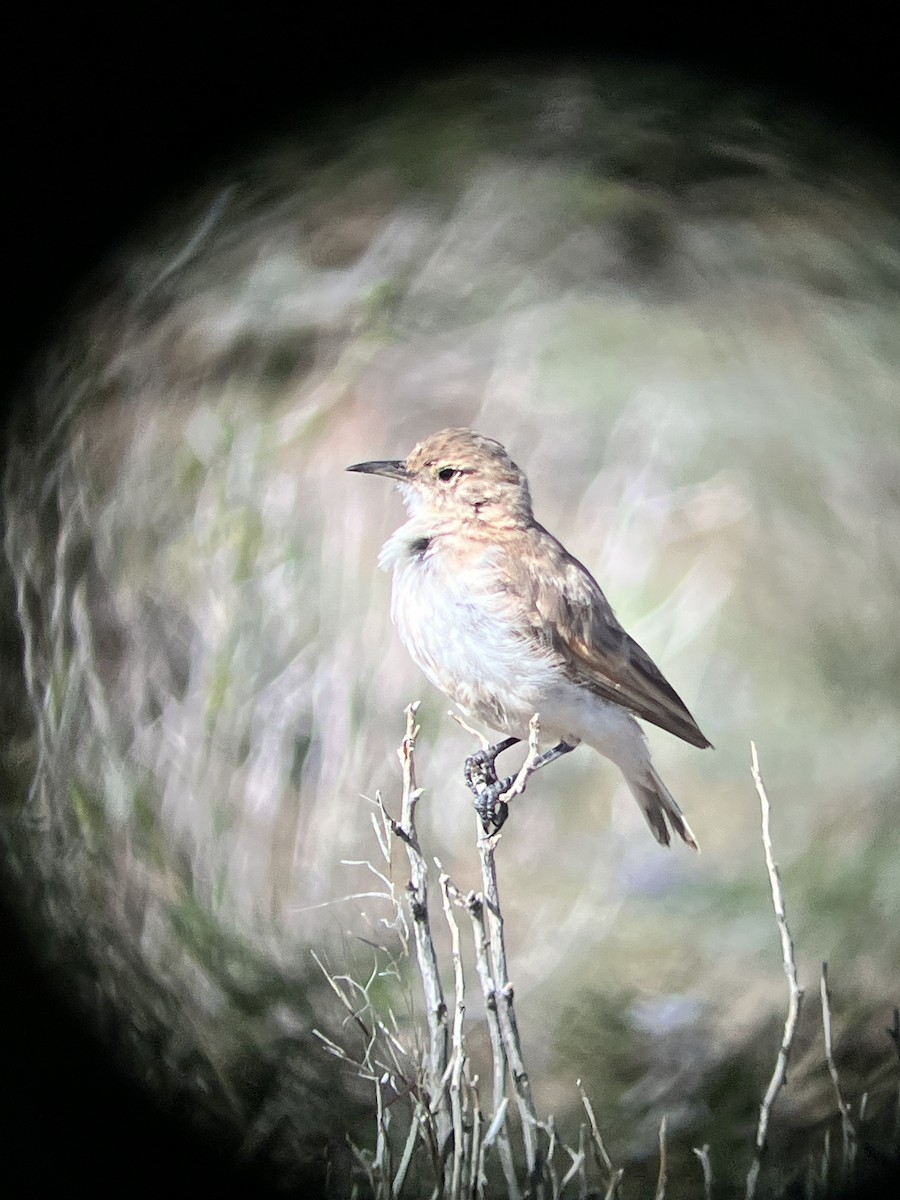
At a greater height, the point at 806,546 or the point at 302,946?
the point at 806,546

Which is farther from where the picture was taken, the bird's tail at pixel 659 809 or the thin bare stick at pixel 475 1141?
the thin bare stick at pixel 475 1141

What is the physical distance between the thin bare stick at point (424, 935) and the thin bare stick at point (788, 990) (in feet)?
1.32

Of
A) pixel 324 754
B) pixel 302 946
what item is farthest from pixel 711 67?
pixel 302 946

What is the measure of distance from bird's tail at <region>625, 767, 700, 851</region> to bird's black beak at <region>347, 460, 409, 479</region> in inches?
18.7

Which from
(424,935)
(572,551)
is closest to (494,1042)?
(424,935)

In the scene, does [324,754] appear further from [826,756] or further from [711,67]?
[711,67]

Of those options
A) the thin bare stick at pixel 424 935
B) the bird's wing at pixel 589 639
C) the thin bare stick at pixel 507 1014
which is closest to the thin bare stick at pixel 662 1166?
the thin bare stick at pixel 507 1014

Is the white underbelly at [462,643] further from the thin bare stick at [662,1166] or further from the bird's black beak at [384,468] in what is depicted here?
the thin bare stick at [662,1166]

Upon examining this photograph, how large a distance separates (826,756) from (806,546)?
254 millimetres

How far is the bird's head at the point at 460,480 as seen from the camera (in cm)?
216

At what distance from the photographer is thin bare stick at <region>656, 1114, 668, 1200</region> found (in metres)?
2.24

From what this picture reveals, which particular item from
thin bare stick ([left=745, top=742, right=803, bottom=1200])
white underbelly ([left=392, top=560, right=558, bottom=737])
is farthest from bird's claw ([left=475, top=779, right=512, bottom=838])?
thin bare stick ([left=745, top=742, right=803, bottom=1200])

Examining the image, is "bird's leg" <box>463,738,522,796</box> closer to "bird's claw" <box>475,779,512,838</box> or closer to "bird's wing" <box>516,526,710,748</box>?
"bird's claw" <box>475,779,512,838</box>

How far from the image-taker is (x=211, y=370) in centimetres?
227
